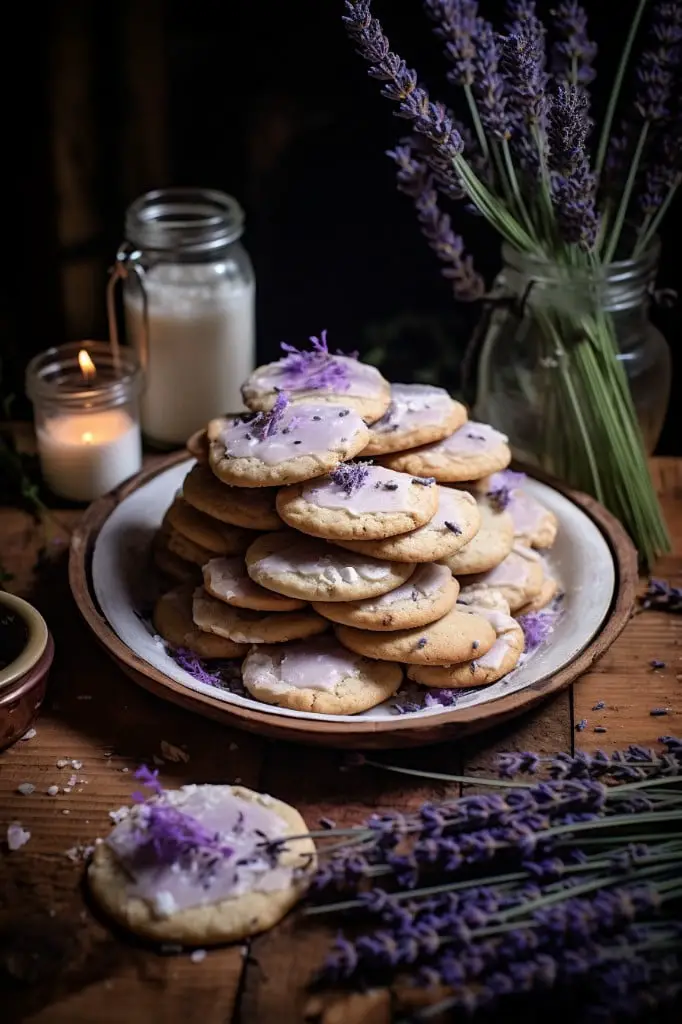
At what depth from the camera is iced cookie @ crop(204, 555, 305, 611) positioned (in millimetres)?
1493

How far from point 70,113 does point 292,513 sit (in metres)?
1.12

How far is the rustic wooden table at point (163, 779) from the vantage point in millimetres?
1172

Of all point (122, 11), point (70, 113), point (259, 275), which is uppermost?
point (122, 11)

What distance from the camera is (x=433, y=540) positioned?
1504 mm

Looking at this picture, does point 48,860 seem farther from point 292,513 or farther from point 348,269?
point 348,269

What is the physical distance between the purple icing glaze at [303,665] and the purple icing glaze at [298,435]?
0.78 ft

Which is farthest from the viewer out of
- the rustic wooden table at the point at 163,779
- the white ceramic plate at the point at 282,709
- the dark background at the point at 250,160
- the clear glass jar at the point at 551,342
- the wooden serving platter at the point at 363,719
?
the dark background at the point at 250,160

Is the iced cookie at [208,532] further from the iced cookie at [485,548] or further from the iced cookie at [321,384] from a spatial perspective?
the iced cookie at [485,548]

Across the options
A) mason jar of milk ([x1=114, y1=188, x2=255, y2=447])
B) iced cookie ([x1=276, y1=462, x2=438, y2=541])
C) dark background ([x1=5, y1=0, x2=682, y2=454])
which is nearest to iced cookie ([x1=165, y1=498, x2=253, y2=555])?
iced cookie ([x1=276, y1=462, x2=438, y2=541])

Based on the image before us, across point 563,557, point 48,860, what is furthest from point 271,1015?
point 563,557

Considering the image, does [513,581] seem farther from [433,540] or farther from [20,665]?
[20,665]

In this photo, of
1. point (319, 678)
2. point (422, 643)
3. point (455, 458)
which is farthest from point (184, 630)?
point (455, 458)

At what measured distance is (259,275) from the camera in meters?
2.43

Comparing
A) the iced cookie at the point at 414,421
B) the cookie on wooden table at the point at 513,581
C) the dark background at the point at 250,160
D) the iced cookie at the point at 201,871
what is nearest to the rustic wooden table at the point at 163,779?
the iced cookie at the point at 201,871
